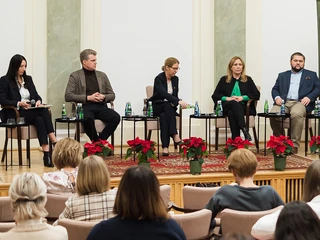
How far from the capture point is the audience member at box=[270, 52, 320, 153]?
8.49 m

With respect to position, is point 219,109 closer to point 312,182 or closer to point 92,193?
point 92,193

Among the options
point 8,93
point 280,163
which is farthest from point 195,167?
point 8,93

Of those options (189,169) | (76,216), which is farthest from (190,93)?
(76,216)

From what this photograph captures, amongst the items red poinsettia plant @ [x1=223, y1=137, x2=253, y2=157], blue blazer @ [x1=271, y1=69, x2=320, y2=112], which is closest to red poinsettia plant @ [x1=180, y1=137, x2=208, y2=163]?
red poinsettia plant @ [x1=223, y1=137, x2=253, y2=157]

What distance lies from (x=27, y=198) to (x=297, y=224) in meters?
1.24

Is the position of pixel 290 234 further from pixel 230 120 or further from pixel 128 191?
pixel 230 120

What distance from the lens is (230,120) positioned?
8500mm

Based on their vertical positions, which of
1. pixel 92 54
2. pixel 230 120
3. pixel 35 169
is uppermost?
pixel 92 54

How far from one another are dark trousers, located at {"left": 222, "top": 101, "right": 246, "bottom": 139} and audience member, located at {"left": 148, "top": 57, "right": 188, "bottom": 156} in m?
0.62

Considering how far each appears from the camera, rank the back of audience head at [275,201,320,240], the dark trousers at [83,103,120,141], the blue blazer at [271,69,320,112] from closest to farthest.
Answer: the back of audience head at [275,201,320,240]
the dark trousers at [83,103,120,141]
the blue blazer at [271,69,320,112]

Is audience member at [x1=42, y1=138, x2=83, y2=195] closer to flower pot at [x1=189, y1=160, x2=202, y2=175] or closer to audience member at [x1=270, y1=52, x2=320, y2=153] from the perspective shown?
flower pot at [x1=189, y1=160, x2=202, y2=175]

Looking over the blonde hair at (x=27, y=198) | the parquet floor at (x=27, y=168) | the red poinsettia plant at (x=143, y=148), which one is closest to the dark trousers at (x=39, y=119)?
the parquet floor at (x=27, y=168)

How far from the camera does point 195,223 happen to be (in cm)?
363

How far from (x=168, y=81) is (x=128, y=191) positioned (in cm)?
584
